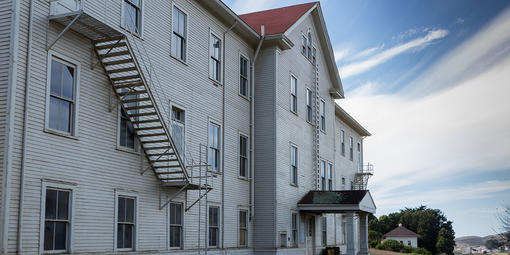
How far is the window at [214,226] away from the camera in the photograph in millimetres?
21953

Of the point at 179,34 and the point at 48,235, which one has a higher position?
the point at 179,34

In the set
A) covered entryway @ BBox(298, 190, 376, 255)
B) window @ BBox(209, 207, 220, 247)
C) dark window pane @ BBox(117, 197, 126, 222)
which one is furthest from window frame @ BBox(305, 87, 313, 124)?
dark window pane @ BBox(117, 197, 126, 222)

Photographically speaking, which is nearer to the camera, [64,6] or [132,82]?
[64,6]

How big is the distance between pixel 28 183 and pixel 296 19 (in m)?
19.2

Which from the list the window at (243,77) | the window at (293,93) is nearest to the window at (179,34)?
the window at (243,77)

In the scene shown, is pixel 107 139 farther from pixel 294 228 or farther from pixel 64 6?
pixel 294 228

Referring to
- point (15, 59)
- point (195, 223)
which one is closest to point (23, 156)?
point (15, 59)

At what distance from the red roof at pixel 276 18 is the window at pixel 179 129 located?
8.74m

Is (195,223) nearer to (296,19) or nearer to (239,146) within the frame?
(239,146)

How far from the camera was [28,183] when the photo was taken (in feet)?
43.1

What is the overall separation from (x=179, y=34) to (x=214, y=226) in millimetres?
7612

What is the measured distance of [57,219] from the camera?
1397cm

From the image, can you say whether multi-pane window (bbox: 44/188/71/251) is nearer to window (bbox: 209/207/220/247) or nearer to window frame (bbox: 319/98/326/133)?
window (bbox: 209/207/220/247)

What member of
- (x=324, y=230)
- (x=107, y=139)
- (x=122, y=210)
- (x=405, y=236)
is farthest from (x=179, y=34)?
(x=405, y=236)
